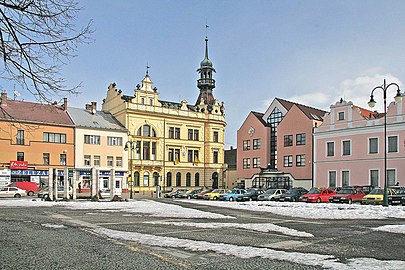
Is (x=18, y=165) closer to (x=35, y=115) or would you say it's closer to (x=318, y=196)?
(x=35, y=115)

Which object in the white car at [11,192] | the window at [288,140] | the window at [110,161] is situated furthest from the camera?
the window at [110,161]

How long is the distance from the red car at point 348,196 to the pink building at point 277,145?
662 inches

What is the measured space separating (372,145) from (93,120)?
132ft

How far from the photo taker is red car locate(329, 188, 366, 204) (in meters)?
39.0

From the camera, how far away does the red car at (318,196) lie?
40375mm

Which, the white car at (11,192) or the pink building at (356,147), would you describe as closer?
the pink building at (356,147)

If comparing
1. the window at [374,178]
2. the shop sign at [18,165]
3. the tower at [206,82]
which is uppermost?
the tower at [206,82]

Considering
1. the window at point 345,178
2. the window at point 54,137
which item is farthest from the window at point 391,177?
the window at point 54,137

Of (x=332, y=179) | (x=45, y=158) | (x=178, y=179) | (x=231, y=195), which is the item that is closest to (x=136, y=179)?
(x=178, y=179)

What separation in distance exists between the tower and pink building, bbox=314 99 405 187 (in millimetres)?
35754

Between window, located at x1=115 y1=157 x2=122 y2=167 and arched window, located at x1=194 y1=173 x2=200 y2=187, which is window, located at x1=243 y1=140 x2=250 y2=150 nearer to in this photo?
arched window, located at x1=194 y1=173 x2=200 y2=187

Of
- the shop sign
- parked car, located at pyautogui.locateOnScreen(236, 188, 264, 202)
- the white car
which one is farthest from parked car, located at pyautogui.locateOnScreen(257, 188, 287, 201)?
the shop sign

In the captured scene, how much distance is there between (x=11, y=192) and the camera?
167 feet

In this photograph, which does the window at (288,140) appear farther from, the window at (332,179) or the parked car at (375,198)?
the parked car at (375,198)
